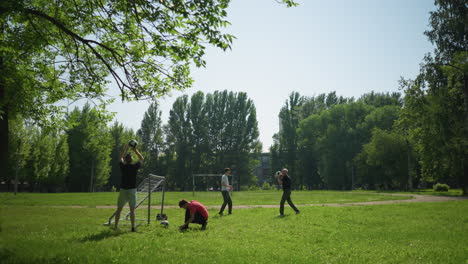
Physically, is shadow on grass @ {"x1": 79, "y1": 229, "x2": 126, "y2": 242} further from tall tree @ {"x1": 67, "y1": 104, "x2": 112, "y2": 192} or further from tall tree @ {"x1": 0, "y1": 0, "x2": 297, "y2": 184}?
tall tree @ {"x1": 67, "y1": 104, "x2": 112, "y2": 192}

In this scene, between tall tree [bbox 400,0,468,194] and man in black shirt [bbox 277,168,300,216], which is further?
tall tree [bbox 400,0,468,194]

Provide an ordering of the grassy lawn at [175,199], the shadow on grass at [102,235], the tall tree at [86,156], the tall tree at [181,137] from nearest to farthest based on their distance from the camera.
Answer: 1. the shadow on grass at [102,235]
2. the grassy lawn at [175,199]
3. the tall tree at [86,156]
4. the tall tree at [181,137]

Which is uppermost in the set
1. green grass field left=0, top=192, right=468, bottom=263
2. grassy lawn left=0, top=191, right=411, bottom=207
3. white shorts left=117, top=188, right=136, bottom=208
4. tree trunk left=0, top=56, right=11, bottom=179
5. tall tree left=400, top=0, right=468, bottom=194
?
tall tree left=400, top=0, right=468, bottom=194

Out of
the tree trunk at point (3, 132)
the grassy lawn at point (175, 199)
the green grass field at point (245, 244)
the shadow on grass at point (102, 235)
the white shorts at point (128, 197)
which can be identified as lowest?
the grassy lawn at point (175, 199)

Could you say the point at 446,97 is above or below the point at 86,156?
above

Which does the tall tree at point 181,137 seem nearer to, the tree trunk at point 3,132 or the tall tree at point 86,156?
the tall tree at point 86,156

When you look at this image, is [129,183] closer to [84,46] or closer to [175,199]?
[84,46]

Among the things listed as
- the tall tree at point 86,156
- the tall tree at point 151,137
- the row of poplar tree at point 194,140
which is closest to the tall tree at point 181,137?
the row of poplar tree at point 194,140

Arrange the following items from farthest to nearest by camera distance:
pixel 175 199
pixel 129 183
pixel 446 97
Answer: pixel 446 97, pixel 175 199, pixel 129 183

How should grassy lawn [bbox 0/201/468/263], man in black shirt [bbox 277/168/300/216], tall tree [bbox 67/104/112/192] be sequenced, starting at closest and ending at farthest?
1. grassy lawn [bbox 0/201/468/263]
2. man in black shirt [bbox 277/168/300/216]
3. tall tree [bbox 67/104/112/192]

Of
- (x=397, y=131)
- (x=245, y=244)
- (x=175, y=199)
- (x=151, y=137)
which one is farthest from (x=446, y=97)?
(x=151, y=137)

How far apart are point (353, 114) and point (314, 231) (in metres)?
58.3

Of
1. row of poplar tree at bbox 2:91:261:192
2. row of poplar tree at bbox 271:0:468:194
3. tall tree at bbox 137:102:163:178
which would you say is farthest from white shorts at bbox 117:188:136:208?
tall tree at bbox 137:102:163:178

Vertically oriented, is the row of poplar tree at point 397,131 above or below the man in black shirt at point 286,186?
above
